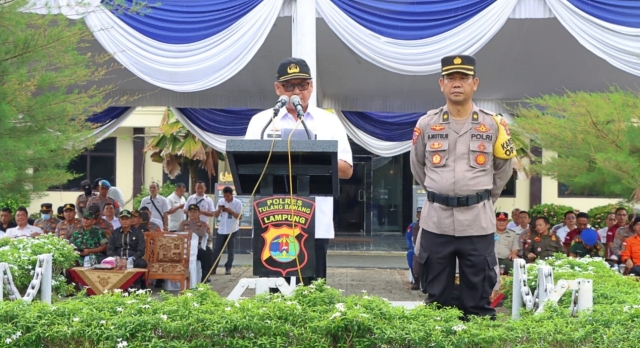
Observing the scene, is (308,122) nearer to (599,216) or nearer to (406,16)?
(406,16)

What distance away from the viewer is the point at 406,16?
7.39 metres

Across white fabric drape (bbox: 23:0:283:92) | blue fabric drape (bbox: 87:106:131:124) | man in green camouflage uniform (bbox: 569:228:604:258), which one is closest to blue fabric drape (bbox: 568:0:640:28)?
white fabric drape (bbox: 23:0:283:92)

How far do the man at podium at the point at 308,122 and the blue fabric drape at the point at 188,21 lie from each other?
3.29 metres

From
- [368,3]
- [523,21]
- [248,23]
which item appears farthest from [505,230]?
[248,23]

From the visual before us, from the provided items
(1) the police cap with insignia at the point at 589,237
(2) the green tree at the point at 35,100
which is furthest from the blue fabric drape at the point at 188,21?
(1) the police cap with insignia at the point at 589,237

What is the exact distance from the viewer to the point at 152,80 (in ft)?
24.4

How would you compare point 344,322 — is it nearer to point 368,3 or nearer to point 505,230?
point 368,3

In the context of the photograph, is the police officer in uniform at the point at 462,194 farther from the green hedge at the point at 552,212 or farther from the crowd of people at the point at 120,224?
the green hedge at the point at 552,212

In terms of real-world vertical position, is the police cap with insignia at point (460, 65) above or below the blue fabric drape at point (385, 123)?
below

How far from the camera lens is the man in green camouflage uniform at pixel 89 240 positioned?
9.39 metres

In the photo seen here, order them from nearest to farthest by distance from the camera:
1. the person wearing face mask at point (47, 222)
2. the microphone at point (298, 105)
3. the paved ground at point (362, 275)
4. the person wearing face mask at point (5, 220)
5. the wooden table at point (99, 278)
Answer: the microphone at point (298, 105)
the wooden table at point (99, 278)
the paved ground at point (362, 275)
the person wearing face mask at point (5, 220)
the person wearing face mask at point (47, 222)

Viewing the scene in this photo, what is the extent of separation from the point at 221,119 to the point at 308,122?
28.0ft

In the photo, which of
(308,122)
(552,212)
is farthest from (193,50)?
(552,212)

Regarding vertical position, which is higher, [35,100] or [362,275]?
[35,100]
